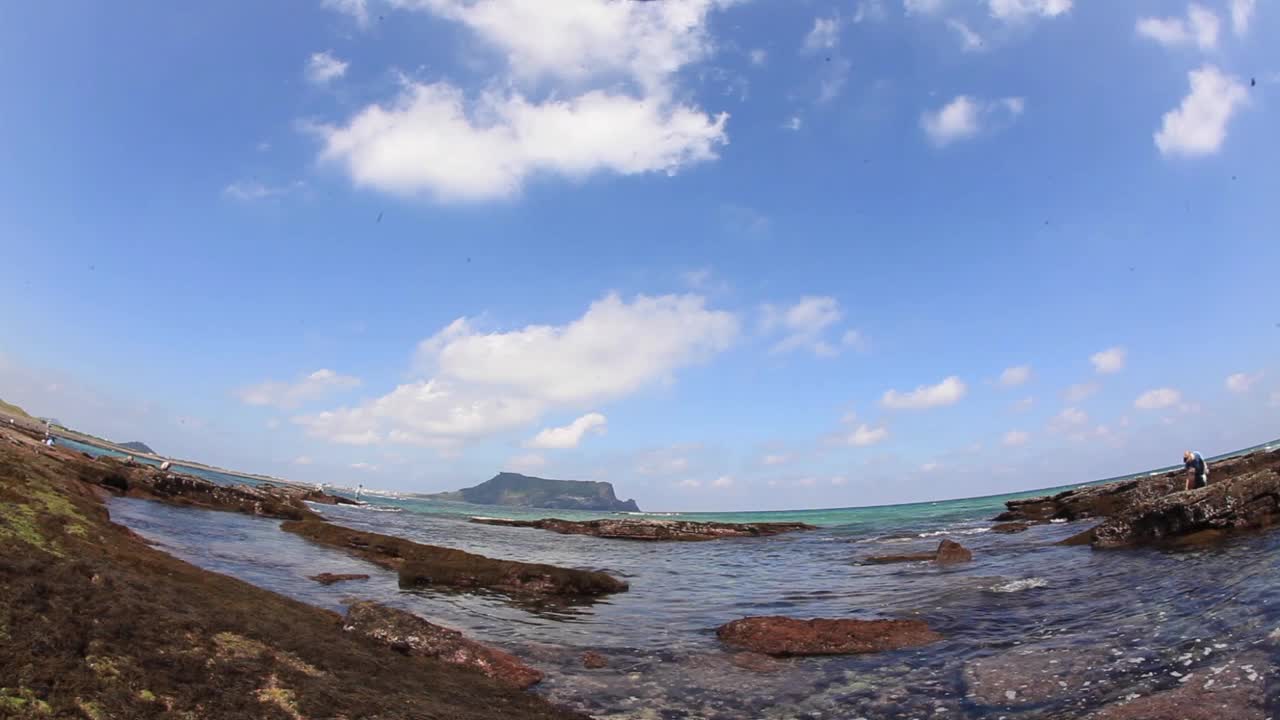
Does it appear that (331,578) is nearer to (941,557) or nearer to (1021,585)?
(1021,585)

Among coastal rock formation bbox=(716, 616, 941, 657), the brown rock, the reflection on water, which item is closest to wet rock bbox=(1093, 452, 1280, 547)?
the reflection on water

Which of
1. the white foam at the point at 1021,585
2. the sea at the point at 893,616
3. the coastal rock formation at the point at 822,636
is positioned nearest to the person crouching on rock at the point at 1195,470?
the sea at the point at 893,616

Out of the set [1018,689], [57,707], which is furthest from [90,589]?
[1018,689]

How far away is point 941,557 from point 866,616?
571 inches

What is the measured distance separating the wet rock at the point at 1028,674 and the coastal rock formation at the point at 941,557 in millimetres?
17851

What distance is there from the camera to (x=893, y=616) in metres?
15.9

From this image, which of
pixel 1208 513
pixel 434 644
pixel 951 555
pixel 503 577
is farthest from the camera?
pixel 951 555

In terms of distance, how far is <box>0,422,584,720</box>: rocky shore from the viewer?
5.14m

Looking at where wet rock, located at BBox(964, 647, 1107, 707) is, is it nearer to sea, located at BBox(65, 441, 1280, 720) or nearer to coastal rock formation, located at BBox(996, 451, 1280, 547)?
sea, located at BBox(65, 441, 1280, 720)

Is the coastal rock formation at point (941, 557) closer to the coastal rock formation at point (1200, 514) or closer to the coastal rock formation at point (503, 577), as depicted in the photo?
the coastal rock formation at point (1200, 514)

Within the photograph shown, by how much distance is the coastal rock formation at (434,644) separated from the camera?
34.7 ft

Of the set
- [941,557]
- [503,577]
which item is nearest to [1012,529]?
[941,557]

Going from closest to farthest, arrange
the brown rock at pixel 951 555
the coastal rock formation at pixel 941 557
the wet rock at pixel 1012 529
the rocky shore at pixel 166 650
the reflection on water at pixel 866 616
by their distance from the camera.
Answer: the rocky shore at pixel 166 650, the reflection on water at pixel 866 616, the brown rock at pixel 951 555, the coastal rock formation at pixel 941 557, the wet rock at pixel 1012 529

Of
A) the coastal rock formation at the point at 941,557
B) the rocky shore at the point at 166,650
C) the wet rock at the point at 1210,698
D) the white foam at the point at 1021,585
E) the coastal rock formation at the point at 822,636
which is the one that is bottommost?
the coastal rock formation at the point at 941,557
